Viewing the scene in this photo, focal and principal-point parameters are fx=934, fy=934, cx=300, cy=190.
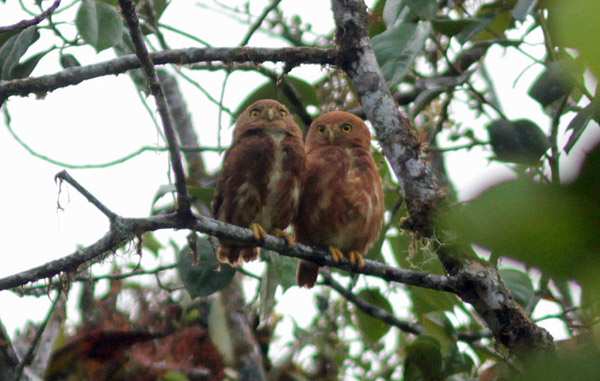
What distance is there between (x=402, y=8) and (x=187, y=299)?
8.10 feet

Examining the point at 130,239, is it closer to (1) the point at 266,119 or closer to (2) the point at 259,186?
(2) the point at 259,186

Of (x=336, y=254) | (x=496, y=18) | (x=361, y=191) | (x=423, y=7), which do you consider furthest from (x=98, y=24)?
(x=496, y=18)

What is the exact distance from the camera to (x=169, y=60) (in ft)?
10.3

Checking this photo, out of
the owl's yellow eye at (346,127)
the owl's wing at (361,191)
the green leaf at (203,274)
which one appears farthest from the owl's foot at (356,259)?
the owl's yellow eye at (346,127)

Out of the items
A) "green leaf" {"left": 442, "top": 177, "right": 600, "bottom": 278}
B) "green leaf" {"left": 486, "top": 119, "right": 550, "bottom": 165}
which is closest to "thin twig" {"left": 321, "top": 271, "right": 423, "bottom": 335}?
"green leaf" {"left": 486, "top": 119, "right": 550, "bottom": 165}

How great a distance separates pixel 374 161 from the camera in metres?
4.56

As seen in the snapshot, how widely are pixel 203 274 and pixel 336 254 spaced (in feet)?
1.83

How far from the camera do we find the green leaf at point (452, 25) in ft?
12.1

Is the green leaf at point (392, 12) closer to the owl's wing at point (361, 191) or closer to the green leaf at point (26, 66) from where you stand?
the owl's wing at point (361, 191)

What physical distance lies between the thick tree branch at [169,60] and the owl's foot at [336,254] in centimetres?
83

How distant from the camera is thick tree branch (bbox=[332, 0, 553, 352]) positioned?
104 inches

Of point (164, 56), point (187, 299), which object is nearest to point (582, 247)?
point (164, 56)

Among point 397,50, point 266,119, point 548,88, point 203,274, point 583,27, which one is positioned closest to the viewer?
point 583,27

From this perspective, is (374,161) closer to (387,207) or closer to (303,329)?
(387,207)
